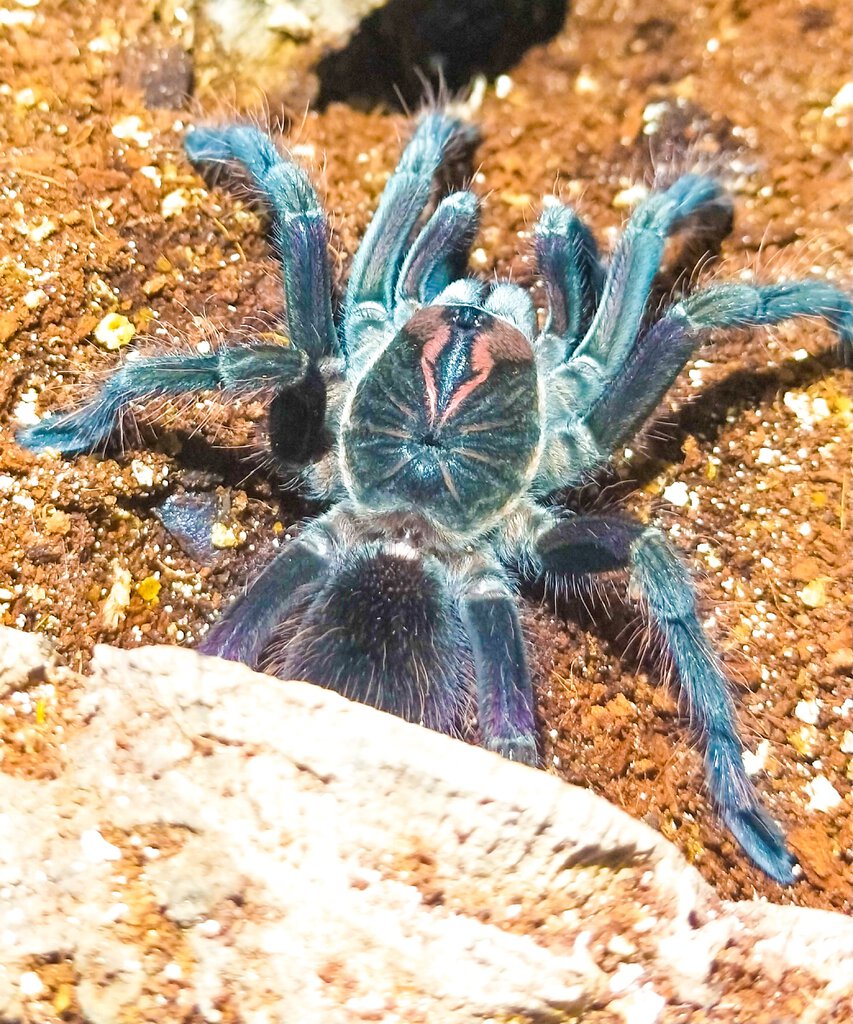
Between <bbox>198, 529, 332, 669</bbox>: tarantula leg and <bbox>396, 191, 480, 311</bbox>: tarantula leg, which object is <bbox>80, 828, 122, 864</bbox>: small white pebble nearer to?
<bbox>198, 529, 332, 669</bbox>: tarantula leg

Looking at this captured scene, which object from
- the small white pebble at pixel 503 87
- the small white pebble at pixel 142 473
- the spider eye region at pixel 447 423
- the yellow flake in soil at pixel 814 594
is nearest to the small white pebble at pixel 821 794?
the yellow flake in soil at pixel 814 594

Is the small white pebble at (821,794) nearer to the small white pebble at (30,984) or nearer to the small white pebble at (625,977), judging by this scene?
the small white pebble at (625,977)

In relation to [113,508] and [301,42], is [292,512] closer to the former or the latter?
[113,508]

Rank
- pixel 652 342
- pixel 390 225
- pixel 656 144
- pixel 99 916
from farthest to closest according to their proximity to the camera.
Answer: pixel 656 144
pixel 390 225
pixel 652 342
pixel 99 916

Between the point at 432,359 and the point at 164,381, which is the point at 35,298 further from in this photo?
the point at 432,359

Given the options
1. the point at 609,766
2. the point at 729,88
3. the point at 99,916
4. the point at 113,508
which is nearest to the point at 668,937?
the point at 609,766

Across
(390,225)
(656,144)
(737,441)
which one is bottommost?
(737,441)
